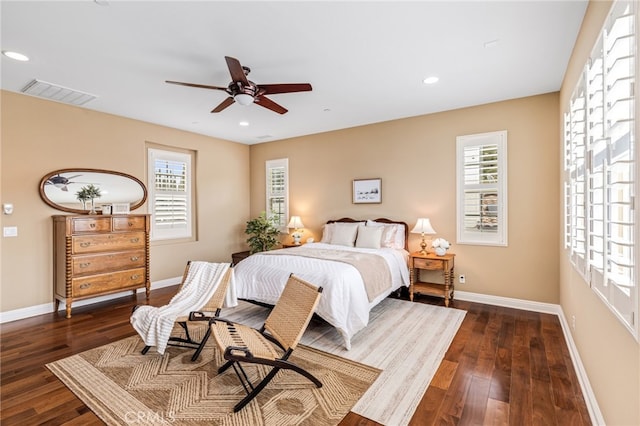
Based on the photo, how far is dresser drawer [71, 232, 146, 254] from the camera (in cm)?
410

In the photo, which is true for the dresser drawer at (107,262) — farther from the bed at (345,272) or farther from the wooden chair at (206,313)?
the wooden chair at (206,313)

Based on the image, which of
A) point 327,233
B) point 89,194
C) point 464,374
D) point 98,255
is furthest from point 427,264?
point 89,194

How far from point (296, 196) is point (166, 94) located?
3.19 meters

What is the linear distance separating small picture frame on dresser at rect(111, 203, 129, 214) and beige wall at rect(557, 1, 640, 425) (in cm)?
564

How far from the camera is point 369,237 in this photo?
16.4 feet

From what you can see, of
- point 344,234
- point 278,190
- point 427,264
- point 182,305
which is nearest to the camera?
point 182,305

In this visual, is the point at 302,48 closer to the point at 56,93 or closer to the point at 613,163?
the point at 613,163

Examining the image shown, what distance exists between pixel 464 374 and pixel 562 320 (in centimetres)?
197

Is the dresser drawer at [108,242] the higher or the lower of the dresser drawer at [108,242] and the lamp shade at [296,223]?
the lower

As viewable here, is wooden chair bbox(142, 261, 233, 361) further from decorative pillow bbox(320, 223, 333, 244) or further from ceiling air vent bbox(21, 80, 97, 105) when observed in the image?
ceiling air vent bbox(21, 80, 97, 105)

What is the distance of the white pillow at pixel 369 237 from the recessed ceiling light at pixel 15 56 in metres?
4.63

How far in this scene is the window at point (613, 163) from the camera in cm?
134

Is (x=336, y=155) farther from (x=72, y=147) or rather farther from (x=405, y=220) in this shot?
(x=72, y=147)

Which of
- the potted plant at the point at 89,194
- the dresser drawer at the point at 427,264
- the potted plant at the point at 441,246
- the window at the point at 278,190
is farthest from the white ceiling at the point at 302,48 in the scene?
the window at the point at 278,190
